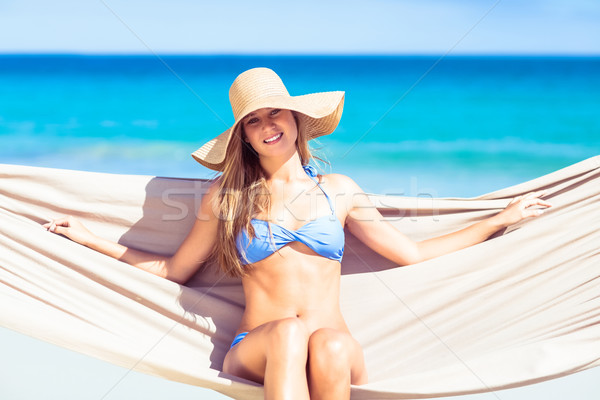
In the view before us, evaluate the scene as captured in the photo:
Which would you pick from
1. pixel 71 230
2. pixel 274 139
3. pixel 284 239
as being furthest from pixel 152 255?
pixel 274 139

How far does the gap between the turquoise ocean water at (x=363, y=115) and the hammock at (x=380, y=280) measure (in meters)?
5.60

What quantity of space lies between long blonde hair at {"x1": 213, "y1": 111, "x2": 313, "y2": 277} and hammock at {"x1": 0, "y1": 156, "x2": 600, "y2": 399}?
0.23 meters

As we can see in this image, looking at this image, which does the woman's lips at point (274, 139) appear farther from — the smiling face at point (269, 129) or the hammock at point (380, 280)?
the hammock at point (380, 280)

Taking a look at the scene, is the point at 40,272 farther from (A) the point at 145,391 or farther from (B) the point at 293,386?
(B) the point at 293,386

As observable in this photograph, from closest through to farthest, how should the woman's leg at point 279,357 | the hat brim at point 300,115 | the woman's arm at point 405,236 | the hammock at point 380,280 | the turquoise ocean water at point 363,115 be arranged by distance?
the woman's leg at point 279,357 < the hat brim at point 300,115 < the hammock at point 380,280 < the woman's arm at point 405,236 < the turquoise ocean water at point 363,115

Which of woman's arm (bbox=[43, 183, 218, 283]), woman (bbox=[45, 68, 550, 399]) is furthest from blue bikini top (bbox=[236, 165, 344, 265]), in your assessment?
woman's arm (bbox=[43, 183, 218, 283])

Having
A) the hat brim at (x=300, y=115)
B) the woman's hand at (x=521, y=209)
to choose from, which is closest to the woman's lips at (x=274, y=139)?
the hat brim at (x=300, y=115)

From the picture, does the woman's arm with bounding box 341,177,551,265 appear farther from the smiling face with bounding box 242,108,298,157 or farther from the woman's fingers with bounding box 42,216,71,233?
the woman's fingers with bounding box 42,216,71,233

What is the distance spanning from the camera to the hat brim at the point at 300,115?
6.88 feet

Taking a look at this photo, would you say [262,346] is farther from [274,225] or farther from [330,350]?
[274,225]

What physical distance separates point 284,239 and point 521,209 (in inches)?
35.6

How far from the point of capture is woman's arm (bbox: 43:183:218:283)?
2285 mm

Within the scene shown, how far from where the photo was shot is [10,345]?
223cm

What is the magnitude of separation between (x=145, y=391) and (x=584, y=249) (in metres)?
1.65
